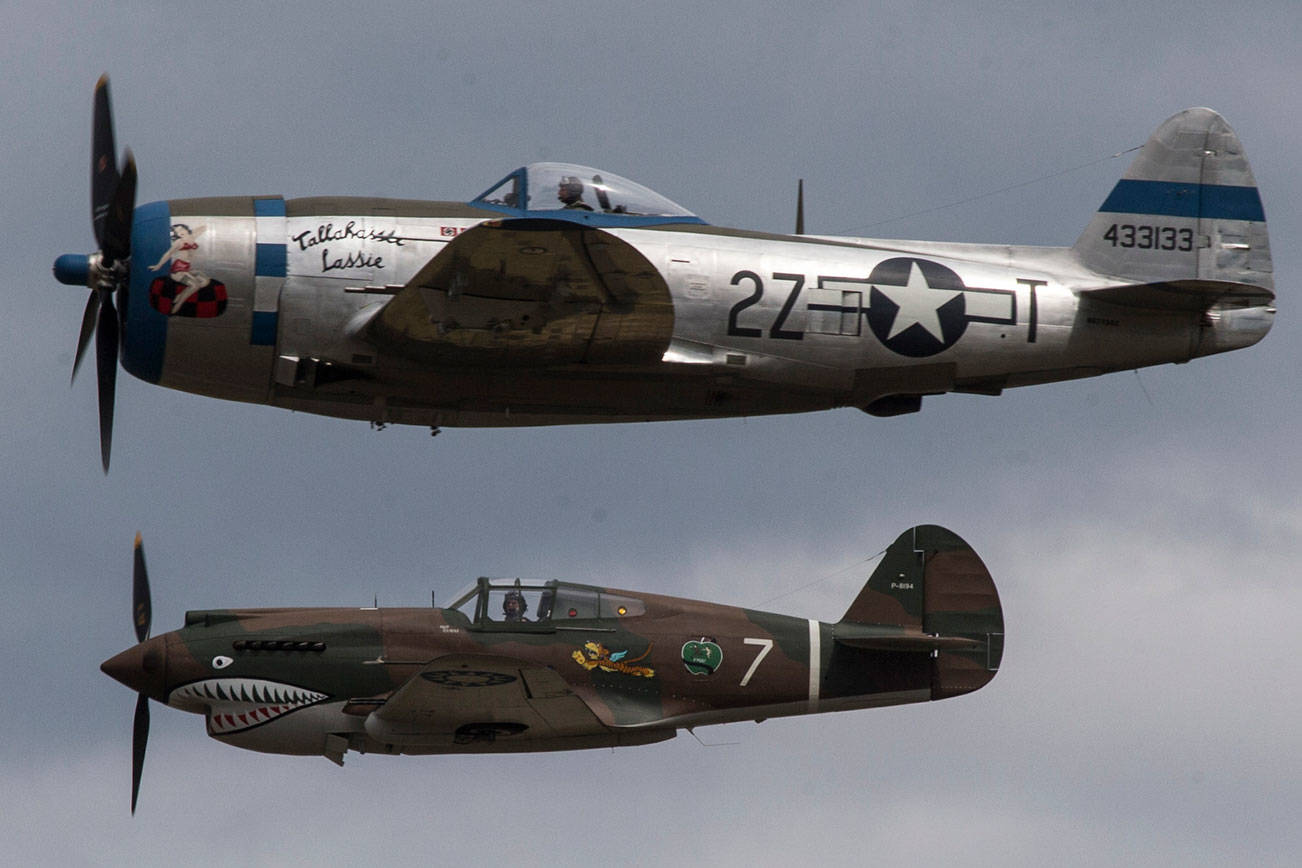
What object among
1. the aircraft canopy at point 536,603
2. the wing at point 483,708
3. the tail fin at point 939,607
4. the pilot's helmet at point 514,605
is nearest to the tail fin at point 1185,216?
the tail fin at point 939,607

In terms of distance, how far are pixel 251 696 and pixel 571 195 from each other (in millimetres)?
7355

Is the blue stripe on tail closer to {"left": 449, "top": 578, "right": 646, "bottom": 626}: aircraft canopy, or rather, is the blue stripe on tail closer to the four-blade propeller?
{"left": 449, "top": 578, "right": 646, "bottom": 626}: aircraft canopy

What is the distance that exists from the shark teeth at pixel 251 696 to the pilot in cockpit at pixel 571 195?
6825 mm

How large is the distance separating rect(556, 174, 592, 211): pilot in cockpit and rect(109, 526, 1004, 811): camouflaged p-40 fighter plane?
5308mm

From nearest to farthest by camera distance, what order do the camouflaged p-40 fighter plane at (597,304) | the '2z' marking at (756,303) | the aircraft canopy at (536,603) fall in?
the camouflaged p-40 fighter plane at (597,304) < the '2z' marking at (756,303) < the aircraft canopy at (536,603)

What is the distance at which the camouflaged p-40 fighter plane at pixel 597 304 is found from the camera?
2244 cm

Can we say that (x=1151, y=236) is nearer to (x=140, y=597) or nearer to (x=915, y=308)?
(x=915, y=308)

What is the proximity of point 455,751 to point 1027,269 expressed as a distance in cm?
902

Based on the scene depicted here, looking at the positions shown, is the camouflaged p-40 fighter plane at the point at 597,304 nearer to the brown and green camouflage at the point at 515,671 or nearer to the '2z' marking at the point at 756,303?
the '2z' marking at the point at 756,303

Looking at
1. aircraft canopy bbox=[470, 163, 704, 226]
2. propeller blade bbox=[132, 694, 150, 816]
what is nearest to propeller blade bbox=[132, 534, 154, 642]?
propeller blade bbox=[132, 694, 150, 816]

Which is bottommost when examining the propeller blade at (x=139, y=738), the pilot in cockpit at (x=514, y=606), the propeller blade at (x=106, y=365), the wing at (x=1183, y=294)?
the propeller blade at (x=139, y=738)

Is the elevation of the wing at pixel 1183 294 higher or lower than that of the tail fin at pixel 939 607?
higher

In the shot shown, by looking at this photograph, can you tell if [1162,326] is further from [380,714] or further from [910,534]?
[380,714]

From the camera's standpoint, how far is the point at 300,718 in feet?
84.2
